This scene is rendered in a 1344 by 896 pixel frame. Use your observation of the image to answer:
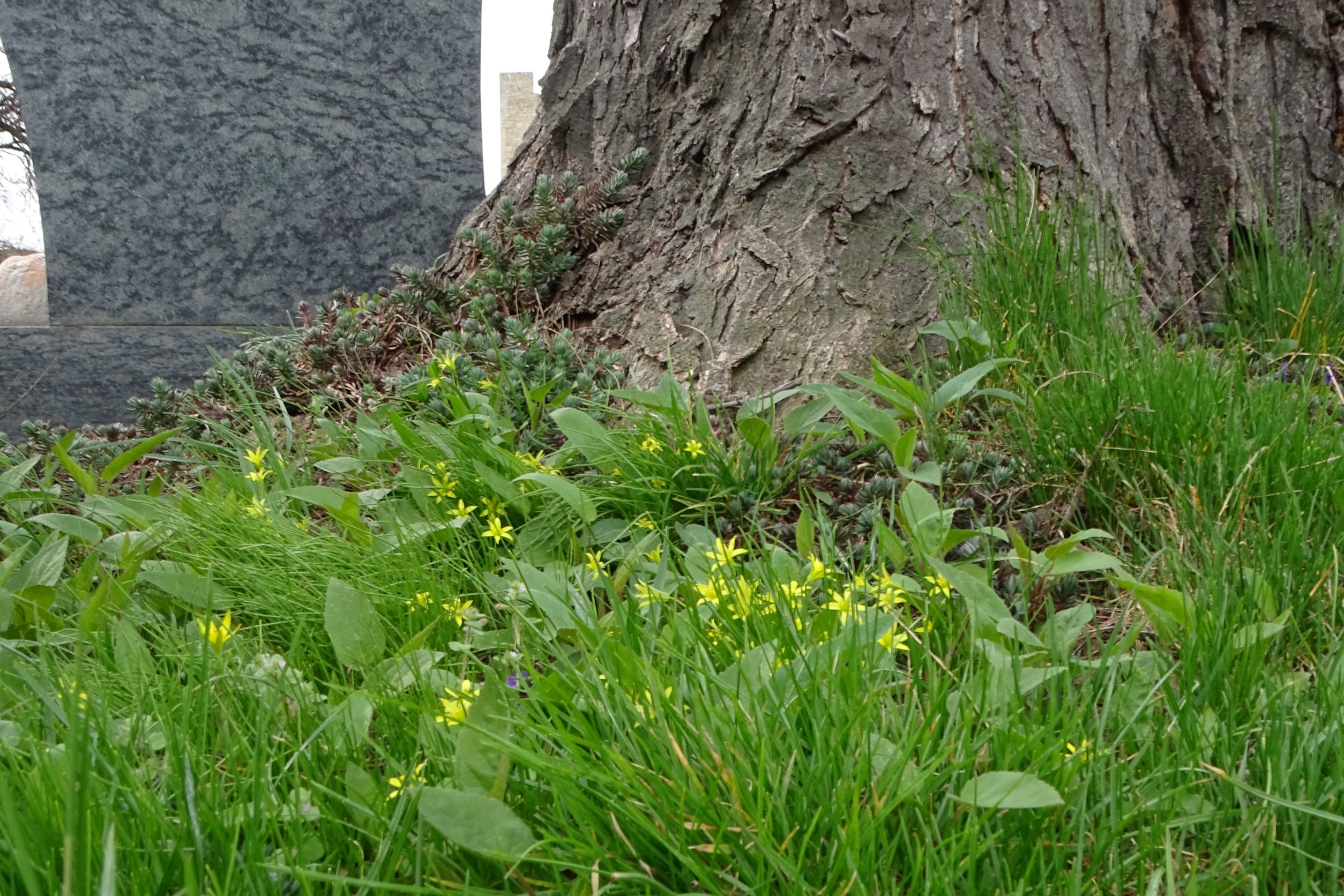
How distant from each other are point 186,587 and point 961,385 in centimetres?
145

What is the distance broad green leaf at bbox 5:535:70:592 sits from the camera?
1842 millimetres

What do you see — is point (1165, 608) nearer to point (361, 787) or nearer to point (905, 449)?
point (905, 449)

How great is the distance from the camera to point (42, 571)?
6.09 feet

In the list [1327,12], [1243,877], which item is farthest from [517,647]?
[1327,12]

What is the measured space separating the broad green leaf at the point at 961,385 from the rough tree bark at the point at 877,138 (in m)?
0.45

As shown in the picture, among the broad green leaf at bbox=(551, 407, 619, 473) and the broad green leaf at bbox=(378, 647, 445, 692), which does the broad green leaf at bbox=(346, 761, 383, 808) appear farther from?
the broad green leaf at bbox=(551, 407, 619, 473)

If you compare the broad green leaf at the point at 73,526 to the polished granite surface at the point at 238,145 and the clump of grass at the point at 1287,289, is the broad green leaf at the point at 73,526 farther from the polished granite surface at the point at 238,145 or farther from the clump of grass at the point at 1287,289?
the polished granite surface at the point at 238,145

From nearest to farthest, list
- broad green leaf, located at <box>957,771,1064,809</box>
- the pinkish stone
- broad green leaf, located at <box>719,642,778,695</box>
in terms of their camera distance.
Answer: broad green leaf, located at <box>957,771,1064,809</box> → broad green leaf, located at <box>719,642,778,695</box> → the pinkish stone

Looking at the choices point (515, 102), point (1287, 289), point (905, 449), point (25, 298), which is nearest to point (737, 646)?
point (905, 449)

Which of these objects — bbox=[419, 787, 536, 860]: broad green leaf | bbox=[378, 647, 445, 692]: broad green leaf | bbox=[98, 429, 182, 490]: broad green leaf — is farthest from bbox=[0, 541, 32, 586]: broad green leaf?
bbox=[419, 787, 536, 860]: broad green leaf

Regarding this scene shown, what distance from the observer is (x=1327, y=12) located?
9.79 ft

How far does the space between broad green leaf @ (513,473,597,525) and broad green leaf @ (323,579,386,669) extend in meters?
0.40

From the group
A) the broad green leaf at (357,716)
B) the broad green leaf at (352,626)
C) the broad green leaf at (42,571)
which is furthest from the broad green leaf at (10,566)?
the broad green leaf at (357,716)

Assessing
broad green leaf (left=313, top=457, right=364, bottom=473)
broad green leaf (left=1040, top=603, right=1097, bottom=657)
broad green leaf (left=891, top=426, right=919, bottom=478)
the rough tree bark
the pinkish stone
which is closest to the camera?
broad green leaf (left=1040, top=603, right=1097, bottom=657)
